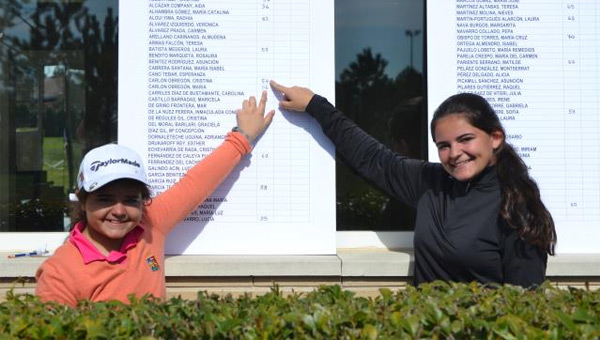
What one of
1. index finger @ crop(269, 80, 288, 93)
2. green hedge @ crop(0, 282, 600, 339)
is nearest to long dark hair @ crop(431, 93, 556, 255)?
green hedge @ crop(0, 282, 600, 339)

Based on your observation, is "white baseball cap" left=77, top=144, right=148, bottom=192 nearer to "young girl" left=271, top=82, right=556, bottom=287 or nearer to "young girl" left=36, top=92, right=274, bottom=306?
"young girl" left=36, top=92, right=274, bottom=306

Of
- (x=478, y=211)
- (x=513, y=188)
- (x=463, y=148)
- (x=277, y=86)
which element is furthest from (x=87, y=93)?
(x=513, y=188)

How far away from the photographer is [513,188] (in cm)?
266

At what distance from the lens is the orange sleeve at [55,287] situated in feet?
8.34

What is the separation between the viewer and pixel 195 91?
3314 millimetres

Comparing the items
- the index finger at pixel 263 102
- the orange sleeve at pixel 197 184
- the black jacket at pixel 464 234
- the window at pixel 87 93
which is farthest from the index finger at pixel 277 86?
the black jacket at pixel 464 234

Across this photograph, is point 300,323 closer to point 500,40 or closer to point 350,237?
point 350,237

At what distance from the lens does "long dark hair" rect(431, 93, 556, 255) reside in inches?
102

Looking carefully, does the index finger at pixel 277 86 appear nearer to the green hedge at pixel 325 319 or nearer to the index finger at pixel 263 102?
the index finger at pixel 263 102

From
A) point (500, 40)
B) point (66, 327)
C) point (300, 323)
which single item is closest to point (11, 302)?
point (66, 327)

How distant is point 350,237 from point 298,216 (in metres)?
0.43

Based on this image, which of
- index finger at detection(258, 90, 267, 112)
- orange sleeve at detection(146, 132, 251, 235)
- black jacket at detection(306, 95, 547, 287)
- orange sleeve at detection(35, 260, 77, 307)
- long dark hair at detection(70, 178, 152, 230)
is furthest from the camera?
index finger at detection(258, 90, 267, 112)

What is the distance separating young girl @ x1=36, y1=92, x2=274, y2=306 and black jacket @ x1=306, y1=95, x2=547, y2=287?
1.16 m

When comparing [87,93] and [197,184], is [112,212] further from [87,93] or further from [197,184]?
[87,93]
